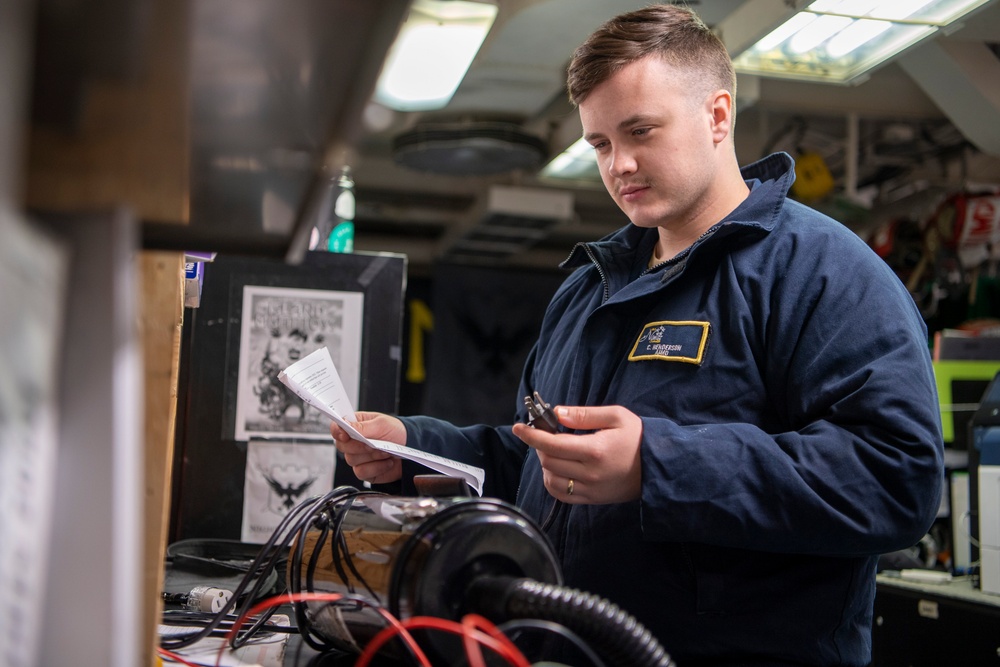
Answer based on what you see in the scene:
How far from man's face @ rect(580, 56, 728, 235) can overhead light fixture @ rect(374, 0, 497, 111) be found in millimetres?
1224

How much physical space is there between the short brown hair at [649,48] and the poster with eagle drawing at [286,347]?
3.05ft

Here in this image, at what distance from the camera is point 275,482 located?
199 cm

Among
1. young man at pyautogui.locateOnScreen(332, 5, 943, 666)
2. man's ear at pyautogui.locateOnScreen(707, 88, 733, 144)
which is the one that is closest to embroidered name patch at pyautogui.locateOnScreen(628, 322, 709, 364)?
young man at pyautogui.locateOnScreen(332, 5, 943, 666)

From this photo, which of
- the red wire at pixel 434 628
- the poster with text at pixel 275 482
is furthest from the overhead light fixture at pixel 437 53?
the red wire at pixel 434 628

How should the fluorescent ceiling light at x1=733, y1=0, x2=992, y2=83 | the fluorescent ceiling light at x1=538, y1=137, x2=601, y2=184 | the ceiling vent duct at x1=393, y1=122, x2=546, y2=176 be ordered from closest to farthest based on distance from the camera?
1. the fluorescent ceiling light at x1=733, y1=0, x2=992, y2=83
2. the ceiling vent duct at x1=393, y1=122, x2=546, y2=176
3. the fluorescent ceiling light at x1=538, y1=137, x2=601, y2=184

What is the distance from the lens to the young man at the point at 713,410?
36.3 inches

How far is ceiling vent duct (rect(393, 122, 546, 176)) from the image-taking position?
4.77 m

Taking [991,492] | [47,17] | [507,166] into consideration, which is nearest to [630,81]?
[47,17]

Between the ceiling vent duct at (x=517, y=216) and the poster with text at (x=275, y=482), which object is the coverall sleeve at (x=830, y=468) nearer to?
the poster with text at (x=275, y=482)

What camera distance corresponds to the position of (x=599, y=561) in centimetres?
107

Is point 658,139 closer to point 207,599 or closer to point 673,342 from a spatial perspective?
point 673,342

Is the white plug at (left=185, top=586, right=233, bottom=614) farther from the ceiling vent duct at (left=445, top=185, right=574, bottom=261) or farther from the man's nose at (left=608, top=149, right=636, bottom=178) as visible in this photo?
the ceiling vent duct at (left=445, top=185, right=574, bottom=261)

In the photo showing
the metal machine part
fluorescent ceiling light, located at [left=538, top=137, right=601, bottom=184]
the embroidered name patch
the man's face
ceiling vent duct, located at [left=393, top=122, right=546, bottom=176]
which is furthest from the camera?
fluorescent ceiling light, located at [left=538, top=137, right=601, bottom=184]

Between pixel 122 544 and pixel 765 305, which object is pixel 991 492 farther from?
pixel 122 544
